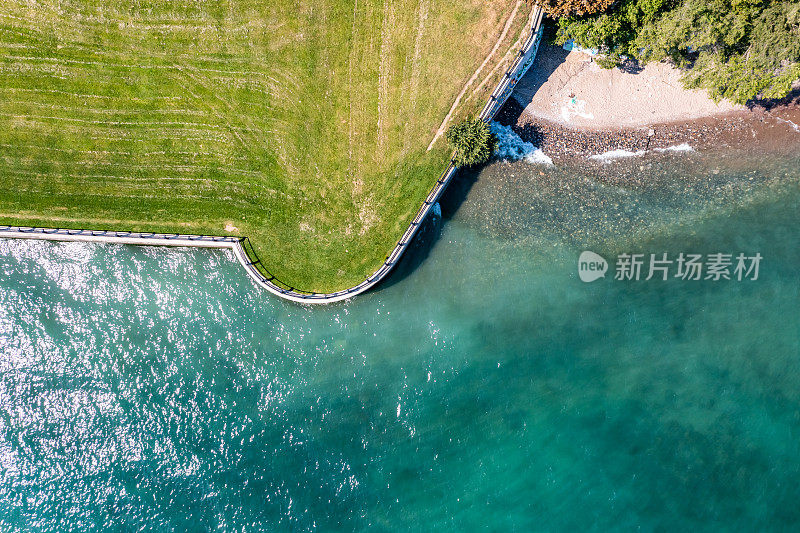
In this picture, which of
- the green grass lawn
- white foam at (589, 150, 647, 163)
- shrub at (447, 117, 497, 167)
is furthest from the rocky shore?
the green grass lawn

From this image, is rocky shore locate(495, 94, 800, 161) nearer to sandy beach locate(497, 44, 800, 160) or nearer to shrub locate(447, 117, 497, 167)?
sandy beach locate(497, 44, 800, 160)

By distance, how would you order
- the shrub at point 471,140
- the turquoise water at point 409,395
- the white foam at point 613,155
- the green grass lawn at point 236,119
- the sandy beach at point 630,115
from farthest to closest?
1. the white foam at point 613,155
2. the turquoise water at point 409,395
3. the sandy beach at point 630,115
4. the green grass lawn at point 236,119
5. the shrub at point 471,140

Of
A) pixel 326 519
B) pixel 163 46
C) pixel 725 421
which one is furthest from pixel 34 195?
pixel 725 421

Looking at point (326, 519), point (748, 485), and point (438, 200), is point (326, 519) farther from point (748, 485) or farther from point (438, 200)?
point (748, 485)

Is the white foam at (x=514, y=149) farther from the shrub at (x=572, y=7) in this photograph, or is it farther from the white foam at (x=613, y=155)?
→ the shrub at (x=572, y=7)

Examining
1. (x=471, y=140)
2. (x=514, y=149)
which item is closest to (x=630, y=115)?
(x=514, y=149)

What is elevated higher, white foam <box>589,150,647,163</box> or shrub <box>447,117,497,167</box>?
shrub <box>447,117,497,167</box>

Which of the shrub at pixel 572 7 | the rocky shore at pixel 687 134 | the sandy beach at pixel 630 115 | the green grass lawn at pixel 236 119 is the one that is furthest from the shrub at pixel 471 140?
the shrub at pixel 572 7
